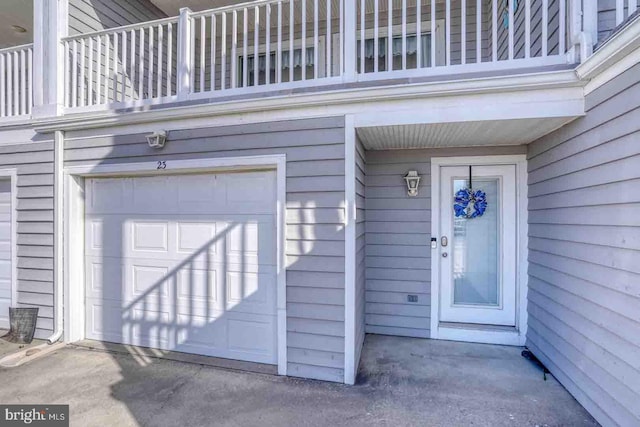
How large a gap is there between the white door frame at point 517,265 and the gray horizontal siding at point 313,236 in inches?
56.1

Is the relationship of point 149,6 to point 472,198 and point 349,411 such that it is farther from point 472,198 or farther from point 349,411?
point 349,411

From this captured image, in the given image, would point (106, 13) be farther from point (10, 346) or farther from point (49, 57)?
point (10, 346)

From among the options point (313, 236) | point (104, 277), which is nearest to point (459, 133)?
point (313, 236)

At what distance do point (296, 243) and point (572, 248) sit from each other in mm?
2184

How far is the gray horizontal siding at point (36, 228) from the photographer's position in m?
3.62

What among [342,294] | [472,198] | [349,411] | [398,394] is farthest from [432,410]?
[472,198]

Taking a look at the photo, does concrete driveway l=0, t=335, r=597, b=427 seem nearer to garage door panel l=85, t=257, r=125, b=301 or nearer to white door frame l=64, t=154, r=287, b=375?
white door frame l=64, t=154, r=287, b=375

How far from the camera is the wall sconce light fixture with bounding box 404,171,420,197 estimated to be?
3.62 meters

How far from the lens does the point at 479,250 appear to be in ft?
12.1

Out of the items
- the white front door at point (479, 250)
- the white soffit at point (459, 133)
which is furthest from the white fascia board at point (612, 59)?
the white front door at point (479, 250)

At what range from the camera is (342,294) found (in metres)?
2.75

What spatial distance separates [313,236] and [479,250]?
6.72ft

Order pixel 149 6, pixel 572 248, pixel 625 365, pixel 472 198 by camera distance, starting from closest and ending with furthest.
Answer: pixel 625 365, pixel 572 248, pixel 472 198, pixel 149 6

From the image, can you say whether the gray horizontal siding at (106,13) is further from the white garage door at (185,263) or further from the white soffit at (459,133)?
the white soffit at (459,133)
